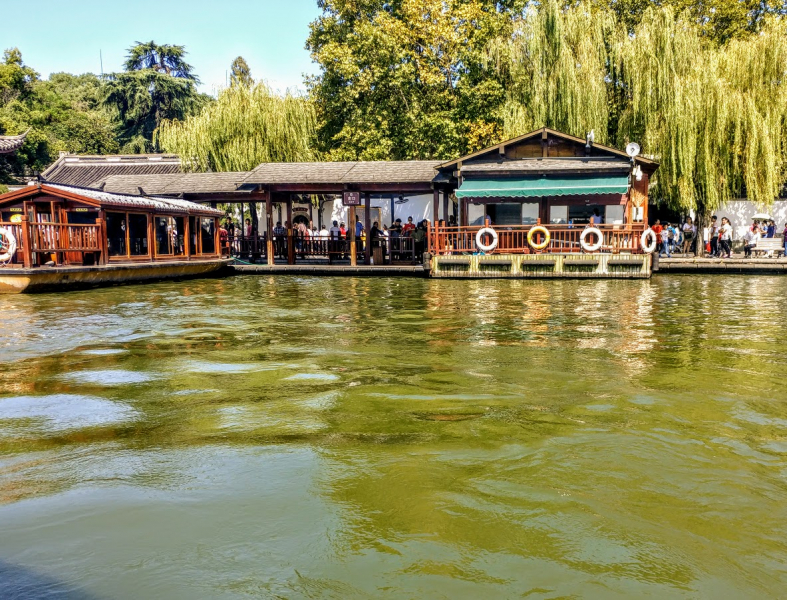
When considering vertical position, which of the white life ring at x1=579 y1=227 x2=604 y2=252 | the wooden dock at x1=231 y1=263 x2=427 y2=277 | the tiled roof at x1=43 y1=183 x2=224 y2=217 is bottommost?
the wooden dock at x1=231 y1=263 x2=427 y2=277

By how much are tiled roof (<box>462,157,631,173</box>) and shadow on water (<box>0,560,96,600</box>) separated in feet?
68.7

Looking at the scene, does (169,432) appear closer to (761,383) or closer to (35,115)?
(761,383)

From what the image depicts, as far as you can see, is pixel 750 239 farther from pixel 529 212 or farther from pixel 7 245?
pixel 7 245

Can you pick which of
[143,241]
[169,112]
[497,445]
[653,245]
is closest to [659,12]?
[653,245]

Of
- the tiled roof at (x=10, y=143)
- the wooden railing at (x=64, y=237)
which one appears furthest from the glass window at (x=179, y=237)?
the tiled roof at (x=10, y=143)

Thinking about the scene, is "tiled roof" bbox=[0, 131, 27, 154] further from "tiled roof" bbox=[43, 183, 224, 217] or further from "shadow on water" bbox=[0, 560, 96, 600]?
"shadow on water" bbox=[0, 560, 96, 600]

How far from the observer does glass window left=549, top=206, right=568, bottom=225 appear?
2464cm

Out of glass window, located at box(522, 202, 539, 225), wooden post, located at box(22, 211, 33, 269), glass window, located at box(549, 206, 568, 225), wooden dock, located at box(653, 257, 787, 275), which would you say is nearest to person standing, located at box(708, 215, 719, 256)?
wooden dock, located at box(653, 257, 787, 275)

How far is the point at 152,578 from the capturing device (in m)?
3.12

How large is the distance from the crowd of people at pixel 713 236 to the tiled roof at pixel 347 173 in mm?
9269

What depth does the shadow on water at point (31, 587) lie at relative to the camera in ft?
9.53

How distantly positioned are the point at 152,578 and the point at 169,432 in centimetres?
229

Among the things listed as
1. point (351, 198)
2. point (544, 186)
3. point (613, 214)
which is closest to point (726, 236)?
point (613, 214)

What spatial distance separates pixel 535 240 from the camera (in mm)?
22500
